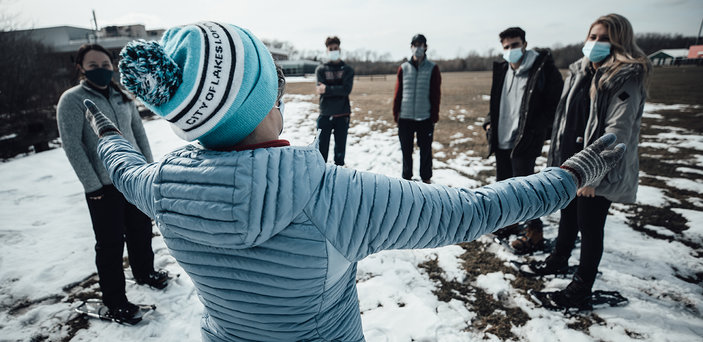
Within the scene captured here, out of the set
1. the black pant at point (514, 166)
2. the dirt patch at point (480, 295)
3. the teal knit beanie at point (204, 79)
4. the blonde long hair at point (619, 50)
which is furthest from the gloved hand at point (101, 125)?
the black pant at point (514, 166)

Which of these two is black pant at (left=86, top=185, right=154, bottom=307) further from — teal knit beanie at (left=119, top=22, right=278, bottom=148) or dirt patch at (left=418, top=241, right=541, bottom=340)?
dirt patch at (left=418, top=241, right=541, bottom=340)

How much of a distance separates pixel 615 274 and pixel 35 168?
10.3 metres

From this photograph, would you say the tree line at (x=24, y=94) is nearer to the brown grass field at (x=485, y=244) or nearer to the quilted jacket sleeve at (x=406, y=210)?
the brown grass field at (x=485, y=244)

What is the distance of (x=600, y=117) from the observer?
222cm

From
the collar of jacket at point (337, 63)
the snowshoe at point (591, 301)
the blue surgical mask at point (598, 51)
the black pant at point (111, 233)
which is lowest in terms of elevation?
the snowshoe at point (591, 301)

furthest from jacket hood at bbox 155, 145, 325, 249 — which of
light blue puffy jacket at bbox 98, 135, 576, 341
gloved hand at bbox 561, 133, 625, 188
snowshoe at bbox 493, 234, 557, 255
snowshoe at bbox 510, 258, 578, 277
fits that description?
snowshoe at bbox 493, 234, 557, 255

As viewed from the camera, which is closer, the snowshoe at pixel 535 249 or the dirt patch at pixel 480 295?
the dirt patch at pixel 480 295

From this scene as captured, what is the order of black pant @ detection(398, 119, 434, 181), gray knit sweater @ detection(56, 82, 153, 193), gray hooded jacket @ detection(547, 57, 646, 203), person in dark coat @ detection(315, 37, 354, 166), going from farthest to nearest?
person in dark coat @ detection(315, 37, 354, 166)
black pant @ detection(398, 119, 434, 181)
gray knit sweater @ detection(56, 82, 153, 193)
gray hooded jacket @ detection(547, 57, 646, 203)

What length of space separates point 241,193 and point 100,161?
7.72 ft

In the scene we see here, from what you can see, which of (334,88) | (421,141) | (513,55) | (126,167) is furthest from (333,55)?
(126,167)

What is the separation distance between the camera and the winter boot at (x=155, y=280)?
9.68 ft

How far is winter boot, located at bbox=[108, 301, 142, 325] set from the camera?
2529mm

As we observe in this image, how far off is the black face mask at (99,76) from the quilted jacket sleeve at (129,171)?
130 centimetres

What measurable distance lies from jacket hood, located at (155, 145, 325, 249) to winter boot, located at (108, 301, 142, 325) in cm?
239
